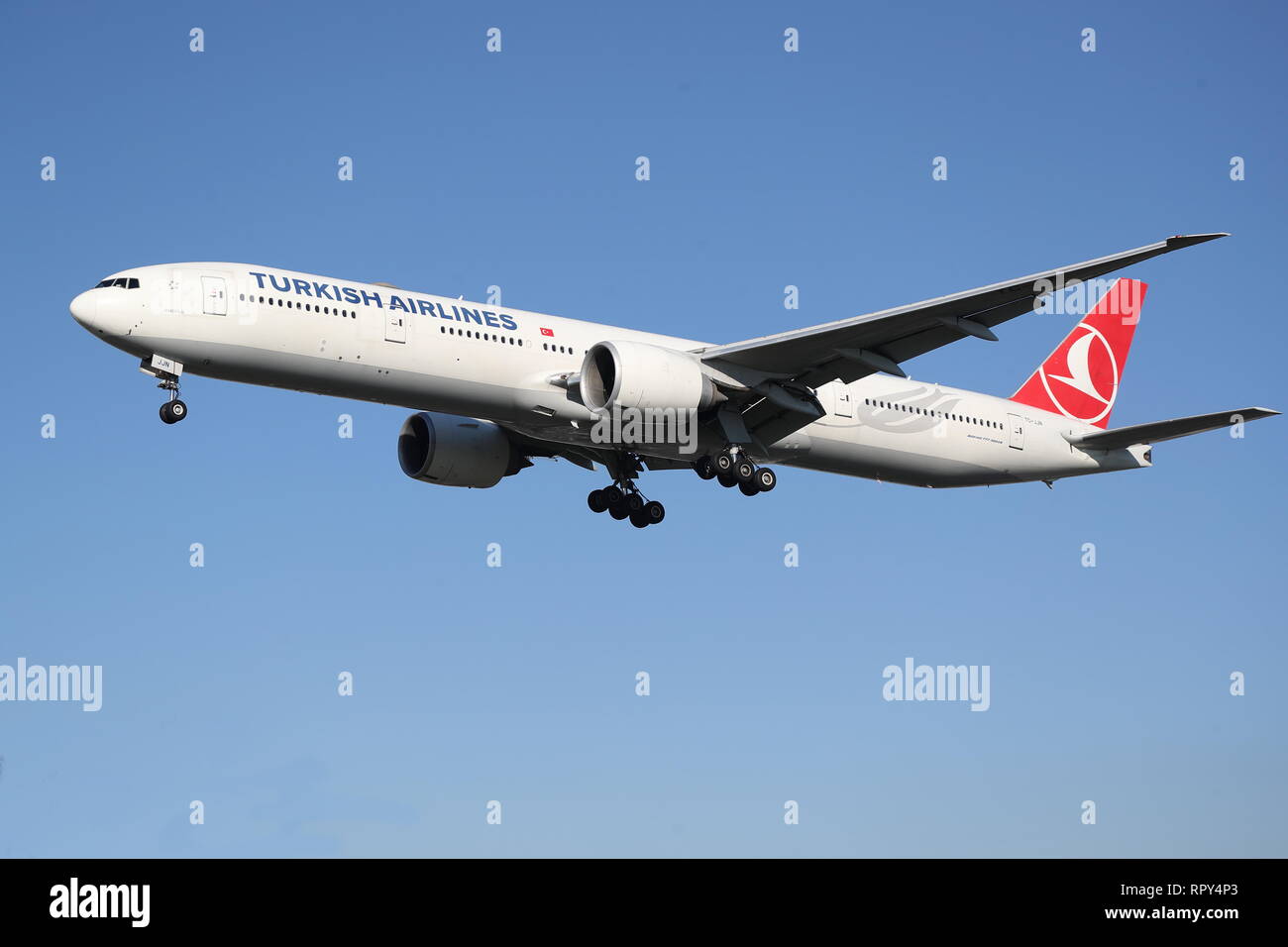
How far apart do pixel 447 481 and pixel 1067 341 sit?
18414mm

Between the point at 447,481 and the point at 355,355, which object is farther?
the point at 447,481

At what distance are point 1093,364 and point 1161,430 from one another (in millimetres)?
6928

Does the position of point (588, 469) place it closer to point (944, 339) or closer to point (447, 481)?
point (447, 481)

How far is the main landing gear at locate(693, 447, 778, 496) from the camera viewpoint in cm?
3475

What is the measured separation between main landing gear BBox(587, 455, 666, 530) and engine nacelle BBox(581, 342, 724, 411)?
209 inches

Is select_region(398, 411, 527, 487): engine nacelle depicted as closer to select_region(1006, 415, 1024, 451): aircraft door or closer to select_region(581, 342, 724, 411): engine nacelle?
select_region(581, 342, 724, 411): engine nacelle

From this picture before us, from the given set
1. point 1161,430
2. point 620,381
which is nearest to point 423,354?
point 620,381

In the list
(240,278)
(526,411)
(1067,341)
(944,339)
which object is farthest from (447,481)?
(1067,341)

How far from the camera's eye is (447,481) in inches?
1487

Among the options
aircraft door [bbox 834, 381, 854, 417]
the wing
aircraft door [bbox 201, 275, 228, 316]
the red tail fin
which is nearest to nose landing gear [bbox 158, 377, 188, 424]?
A: aircraft door [bbox 201, 275, 228, 316]

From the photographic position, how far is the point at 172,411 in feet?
96.4

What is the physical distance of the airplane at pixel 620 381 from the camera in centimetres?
2945

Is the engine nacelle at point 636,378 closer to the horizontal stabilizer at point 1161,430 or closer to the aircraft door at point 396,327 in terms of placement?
the aircraft door at point 396,327
